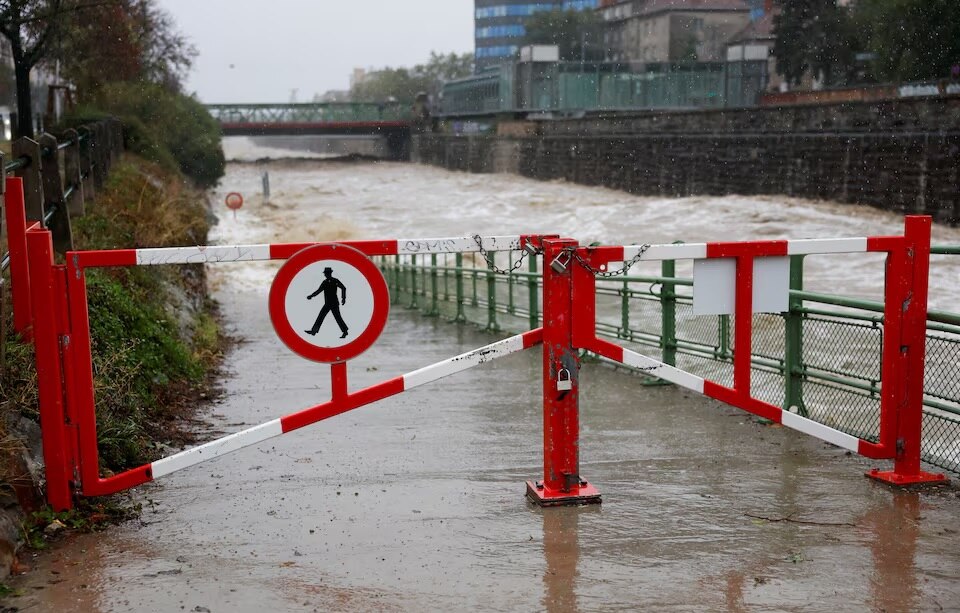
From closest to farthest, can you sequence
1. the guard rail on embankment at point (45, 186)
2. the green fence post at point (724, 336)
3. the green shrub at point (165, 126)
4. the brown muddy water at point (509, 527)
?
the brown muddy water at point (509, 527), the guard rail on embankment at point (45, 186), the green fence post at point (724, 336), the green shrub at point (165, 126)

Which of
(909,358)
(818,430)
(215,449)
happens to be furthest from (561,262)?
(909,358)

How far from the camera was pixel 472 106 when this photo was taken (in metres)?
99.1

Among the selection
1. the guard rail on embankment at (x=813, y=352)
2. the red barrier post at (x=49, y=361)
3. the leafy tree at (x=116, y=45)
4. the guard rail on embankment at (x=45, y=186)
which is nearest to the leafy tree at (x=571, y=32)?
the leafy tree at (x=116, y=45)

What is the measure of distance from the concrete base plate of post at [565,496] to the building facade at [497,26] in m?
147

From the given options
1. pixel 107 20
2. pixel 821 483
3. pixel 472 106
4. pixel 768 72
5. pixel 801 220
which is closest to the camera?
pixel 821 483

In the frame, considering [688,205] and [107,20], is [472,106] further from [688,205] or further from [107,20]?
[107,20]

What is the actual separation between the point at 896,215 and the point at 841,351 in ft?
123

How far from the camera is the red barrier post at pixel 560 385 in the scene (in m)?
5.21

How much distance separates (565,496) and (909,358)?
6.33ft

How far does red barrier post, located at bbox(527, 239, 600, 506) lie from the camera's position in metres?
5.21

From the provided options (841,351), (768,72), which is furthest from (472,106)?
(841,351)

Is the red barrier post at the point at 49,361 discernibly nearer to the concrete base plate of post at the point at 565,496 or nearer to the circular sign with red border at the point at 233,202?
the concrete base plate of post at the point at 565,496

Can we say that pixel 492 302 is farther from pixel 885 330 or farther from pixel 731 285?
pixel 731 285

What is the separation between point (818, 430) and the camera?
5.61m
